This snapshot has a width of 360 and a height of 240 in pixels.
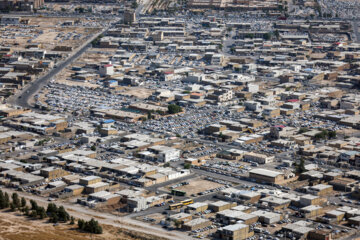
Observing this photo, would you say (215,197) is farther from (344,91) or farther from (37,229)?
(344,91)

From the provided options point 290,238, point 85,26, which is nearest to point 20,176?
point 290,238

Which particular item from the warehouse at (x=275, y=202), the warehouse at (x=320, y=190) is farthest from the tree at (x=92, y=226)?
the warehouse at (x=320, y=190)

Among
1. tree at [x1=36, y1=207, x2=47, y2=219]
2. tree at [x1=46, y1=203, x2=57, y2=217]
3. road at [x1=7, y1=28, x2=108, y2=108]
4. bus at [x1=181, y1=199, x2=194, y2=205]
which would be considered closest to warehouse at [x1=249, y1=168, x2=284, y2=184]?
bus at [x1=181, y1=199, x2=194, y2=205]

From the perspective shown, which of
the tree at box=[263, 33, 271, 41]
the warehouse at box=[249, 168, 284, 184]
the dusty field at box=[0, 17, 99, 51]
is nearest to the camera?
the warehouse at box=[249, 168, 284, 184]

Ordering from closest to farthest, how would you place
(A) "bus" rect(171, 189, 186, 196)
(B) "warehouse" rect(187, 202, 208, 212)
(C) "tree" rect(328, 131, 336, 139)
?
(B) "warehouse" rect(187, 202, 208, 212) < (A) "bus" rect(171, 189, 186, 196) < (C) "tree" rect(328, 131, 336, 139)

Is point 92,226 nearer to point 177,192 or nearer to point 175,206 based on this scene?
point 175,206

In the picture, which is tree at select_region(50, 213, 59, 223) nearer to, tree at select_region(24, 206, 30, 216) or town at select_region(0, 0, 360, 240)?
town at select_region(0, 0, 360, 240)
